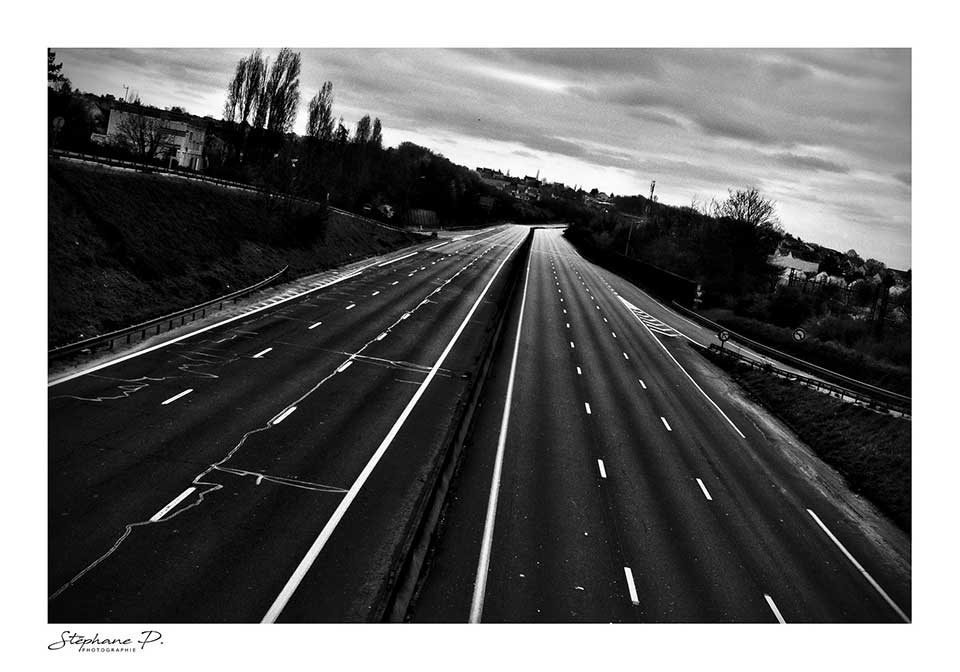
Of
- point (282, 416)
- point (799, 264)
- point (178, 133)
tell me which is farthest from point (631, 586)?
point (799, 264)

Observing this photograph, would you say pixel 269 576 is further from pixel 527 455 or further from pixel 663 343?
pixel 663 343

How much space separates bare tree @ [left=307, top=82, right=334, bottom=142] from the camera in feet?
226

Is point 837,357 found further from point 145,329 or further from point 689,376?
point 145,329

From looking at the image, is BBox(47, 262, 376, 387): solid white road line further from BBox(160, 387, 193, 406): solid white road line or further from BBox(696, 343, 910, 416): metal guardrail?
BBox(696, 343, 910, 416): metal guardrail

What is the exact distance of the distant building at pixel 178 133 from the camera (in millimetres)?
74875

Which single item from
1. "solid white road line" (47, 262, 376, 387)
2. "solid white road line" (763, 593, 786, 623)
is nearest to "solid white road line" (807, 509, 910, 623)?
"solid white road line" (763, 593, 786, 623)

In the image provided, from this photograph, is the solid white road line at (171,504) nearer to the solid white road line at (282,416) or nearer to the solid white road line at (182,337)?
the solid white road line at (282,416)

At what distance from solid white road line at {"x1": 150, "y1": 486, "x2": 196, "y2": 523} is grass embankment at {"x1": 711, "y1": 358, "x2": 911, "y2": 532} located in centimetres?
2085

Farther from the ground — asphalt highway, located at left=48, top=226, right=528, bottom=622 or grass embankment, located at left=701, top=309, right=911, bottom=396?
grass embankment, located at left=701, top=309, right=911, bottom=396

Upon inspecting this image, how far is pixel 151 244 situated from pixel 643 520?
30536mm

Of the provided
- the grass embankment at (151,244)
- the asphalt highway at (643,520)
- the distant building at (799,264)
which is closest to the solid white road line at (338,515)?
the asphalt highway at (643,520)

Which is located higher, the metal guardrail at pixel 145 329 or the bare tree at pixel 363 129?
the bare tree at pixel 363 129

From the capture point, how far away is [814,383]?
1405 inches

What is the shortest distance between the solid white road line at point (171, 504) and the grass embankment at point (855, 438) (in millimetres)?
20846
